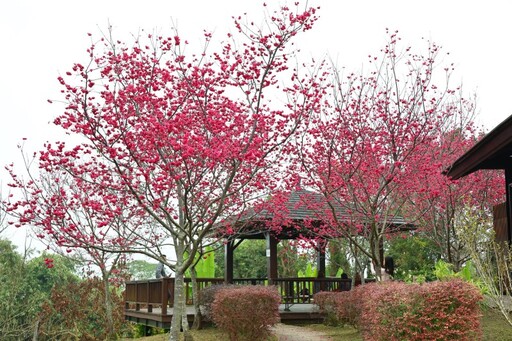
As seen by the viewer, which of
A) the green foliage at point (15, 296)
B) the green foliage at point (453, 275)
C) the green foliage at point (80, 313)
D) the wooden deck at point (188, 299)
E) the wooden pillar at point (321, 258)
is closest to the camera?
the green foliage at point (453, 275)

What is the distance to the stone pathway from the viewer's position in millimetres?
13793

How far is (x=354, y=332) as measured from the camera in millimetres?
14258

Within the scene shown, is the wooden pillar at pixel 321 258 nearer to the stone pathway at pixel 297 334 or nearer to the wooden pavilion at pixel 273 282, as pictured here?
the wooden pavilion at pixel 273 282

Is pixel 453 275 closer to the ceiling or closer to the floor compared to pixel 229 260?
closer to the floor

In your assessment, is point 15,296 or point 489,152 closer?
point 489,152

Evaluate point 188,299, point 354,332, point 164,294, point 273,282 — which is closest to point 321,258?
point 273,282

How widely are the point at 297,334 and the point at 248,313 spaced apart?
284 centimetres

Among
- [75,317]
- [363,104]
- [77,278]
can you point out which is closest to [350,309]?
[363,104]

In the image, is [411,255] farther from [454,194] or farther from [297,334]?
[297,334]

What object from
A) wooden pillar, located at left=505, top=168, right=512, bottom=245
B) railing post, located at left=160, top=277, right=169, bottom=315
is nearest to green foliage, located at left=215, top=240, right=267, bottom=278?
railing post, located at left=160, top=277, right=169, bottom=315

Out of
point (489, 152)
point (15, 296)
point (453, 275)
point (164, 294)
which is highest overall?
point (489, 152)

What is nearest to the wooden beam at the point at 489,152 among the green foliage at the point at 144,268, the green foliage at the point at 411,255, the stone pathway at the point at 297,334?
the stone pathway at the point at 297,334

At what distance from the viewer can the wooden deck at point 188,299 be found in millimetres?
15586

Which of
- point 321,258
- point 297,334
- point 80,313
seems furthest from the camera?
point 80,313
